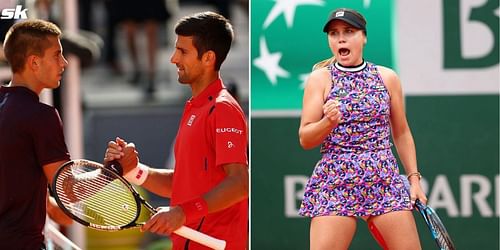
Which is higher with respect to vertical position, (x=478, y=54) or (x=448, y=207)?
(x=478, y=54)

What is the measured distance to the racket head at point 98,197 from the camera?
16.1ft

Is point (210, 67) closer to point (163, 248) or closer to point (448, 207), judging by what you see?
point (448, 207)

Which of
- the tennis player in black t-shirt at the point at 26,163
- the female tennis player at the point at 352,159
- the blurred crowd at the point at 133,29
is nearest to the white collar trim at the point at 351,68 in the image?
the female tennis player at the point at 352,159

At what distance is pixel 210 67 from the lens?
524 cm

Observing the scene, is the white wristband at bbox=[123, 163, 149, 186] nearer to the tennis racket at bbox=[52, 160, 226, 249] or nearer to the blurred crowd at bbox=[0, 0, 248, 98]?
the tennis racket at bbox=[52, 160, 226, 249]

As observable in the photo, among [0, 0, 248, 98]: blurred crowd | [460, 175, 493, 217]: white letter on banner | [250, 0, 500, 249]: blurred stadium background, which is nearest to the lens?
[250, 0, 500, 249]: blurred stadium background

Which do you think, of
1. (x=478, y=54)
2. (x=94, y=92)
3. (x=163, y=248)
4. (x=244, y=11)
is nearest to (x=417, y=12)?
(x=478, y=54)

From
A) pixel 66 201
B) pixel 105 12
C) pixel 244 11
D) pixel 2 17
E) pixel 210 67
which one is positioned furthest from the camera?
pixel 105 12

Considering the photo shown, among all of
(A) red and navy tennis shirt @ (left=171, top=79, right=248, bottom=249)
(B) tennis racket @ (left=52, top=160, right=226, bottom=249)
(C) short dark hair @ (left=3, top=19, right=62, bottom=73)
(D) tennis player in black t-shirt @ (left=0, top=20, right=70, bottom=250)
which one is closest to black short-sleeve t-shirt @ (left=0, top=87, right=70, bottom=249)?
(D) tennis player in black t-shirt @ (left=0, top=20, right=70, bottom=250)

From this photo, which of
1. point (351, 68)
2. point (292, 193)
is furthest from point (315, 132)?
point (292, 193)

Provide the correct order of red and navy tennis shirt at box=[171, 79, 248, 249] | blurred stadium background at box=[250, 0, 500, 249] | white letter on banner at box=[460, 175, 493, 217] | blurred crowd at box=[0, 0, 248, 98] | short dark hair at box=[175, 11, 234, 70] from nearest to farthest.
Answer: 1. red and navy tennis shirt at box=[171, 79, 248, 249]
2. short dark hair at box=[175, 11, 234, 70]
3. blurred stadium background at box=[250, 0, 500, 249]
4. white letter on banner at box=[460, 175, 493, 217]
5. blurred crowd at box=[0, 0, 248, 98]

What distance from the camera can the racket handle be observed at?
4.91 metres

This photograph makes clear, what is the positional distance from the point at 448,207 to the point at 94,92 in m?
5.21

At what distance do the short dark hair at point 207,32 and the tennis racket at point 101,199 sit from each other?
0.64 m
